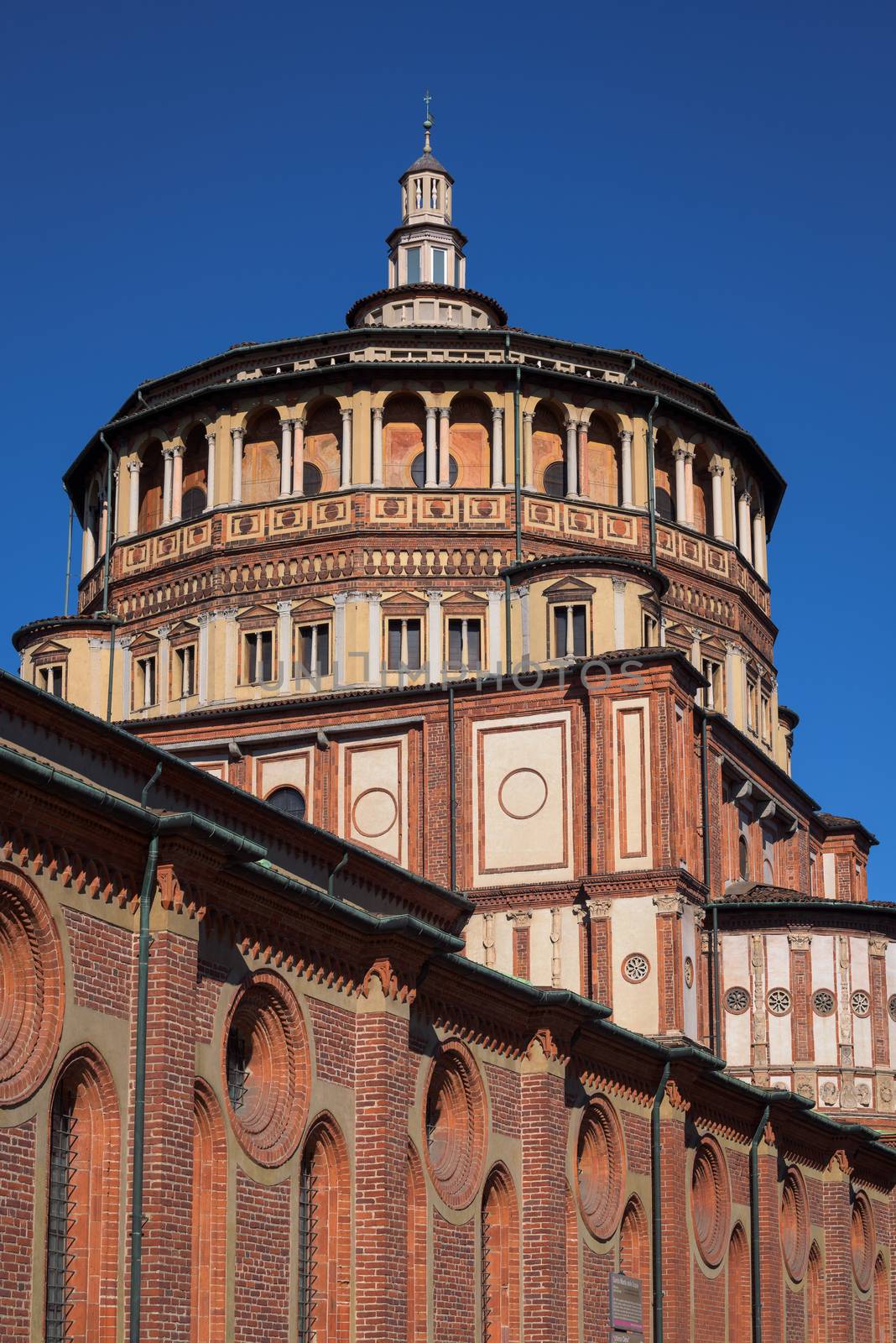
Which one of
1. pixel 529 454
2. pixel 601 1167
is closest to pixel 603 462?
pixel 529 454

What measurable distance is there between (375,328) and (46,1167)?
3623 centimetres

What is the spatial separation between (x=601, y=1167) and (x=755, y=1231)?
22.8 ft

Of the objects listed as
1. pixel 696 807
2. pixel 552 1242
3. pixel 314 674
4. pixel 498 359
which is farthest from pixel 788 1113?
pixel 498 359

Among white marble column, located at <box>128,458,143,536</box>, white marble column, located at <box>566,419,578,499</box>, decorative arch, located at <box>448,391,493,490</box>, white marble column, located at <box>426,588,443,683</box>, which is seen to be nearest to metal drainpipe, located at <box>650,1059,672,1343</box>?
white marble column, located at <box>426,588,443,683</box>

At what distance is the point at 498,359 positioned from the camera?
54.4 m

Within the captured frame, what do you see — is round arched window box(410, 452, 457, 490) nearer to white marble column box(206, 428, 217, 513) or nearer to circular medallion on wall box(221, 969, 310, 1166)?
white marble column box(206, 428, 217, 513)

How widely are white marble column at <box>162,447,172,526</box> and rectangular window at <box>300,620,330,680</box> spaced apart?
5545 millimetres

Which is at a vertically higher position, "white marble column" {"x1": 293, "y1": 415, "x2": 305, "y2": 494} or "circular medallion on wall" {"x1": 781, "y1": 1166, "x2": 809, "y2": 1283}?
"white marble column" {"x1": 293, "y1": 415, "x2": 305, "y2": 494}

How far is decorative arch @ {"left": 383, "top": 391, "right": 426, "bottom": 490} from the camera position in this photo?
53.8 meters

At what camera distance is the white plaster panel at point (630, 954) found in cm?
4444

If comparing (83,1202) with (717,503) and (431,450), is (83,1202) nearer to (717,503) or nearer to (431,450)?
(431,450)

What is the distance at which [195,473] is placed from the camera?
184 feet

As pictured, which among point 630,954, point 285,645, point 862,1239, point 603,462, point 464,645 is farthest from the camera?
point 603,462

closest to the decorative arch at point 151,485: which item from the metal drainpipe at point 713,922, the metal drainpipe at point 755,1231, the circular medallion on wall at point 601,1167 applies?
the metal drainpipe at point 713,922
